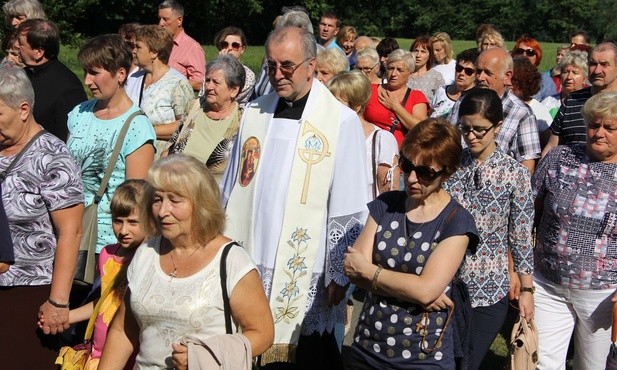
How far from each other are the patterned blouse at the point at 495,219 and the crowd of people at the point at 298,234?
1 centimetres

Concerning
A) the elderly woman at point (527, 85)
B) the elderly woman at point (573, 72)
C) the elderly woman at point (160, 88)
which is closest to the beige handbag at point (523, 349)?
the elderly woman at point (527, 85)

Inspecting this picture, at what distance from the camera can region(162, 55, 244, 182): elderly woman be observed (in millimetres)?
6859

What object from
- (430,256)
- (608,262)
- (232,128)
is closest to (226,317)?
(430,256)

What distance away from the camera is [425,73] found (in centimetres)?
1120

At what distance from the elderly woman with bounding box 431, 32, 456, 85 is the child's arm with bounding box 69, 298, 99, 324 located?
718 cm

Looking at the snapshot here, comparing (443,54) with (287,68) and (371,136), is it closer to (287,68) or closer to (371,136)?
(371,136)

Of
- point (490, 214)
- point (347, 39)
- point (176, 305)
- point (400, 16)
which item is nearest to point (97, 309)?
point (176, 305)

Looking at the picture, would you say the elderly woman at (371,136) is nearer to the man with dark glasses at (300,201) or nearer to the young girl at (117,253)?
the man with dark glasses at (300,201)

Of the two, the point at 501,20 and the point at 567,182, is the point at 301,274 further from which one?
the point at 501,20

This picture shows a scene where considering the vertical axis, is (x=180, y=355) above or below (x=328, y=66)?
below

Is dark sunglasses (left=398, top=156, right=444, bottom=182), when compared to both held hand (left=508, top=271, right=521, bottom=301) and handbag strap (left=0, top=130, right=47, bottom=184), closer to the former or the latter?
held hand (left=508, top=271, right=521, bottom=301)

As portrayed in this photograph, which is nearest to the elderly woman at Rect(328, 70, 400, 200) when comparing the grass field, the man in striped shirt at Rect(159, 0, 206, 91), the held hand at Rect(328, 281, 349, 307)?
the grass field

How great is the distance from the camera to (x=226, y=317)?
151 inches

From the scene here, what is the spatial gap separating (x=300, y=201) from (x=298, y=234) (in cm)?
18
